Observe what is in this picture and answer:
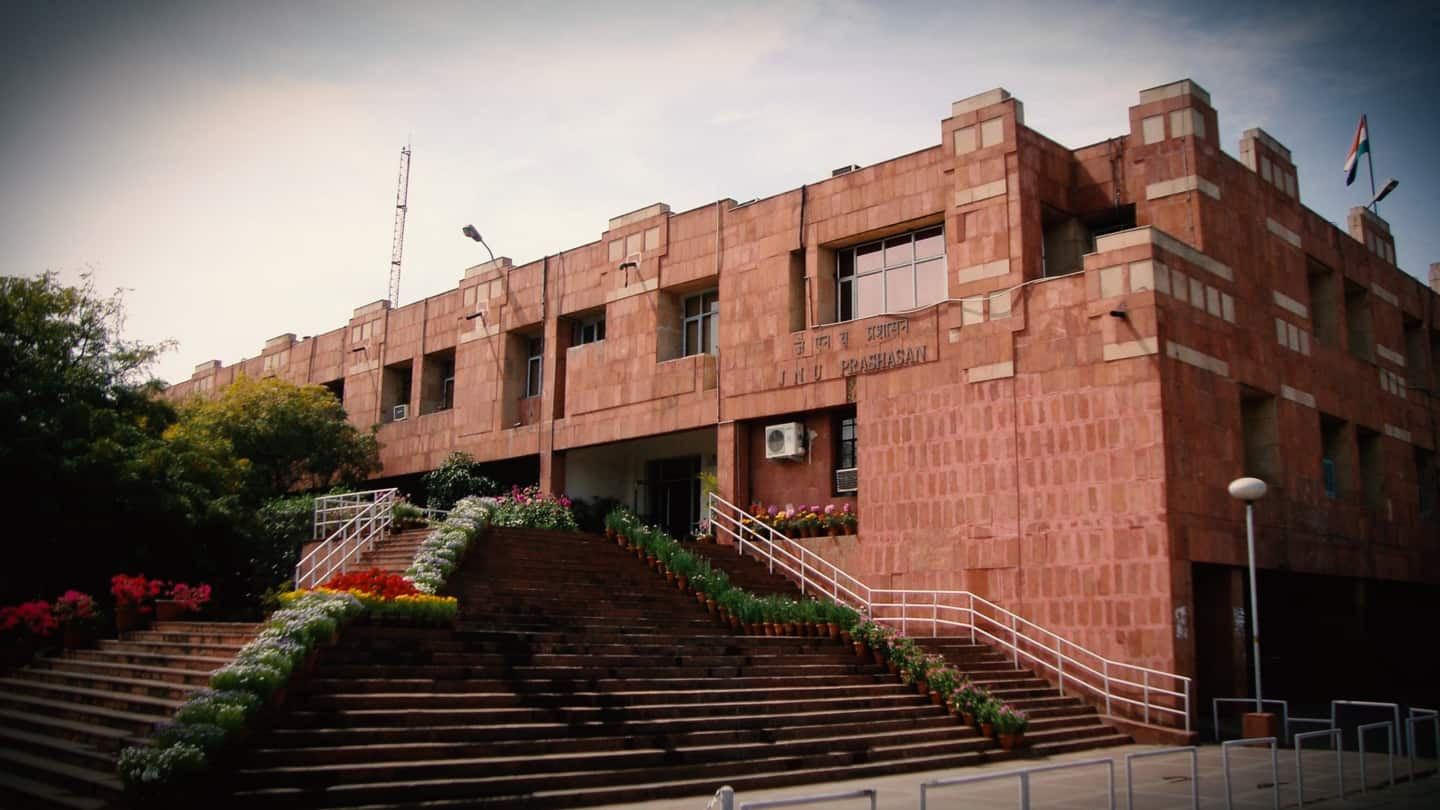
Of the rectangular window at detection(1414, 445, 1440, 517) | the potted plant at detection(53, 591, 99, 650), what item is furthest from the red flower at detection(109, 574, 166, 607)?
the rectangular window at detection(1414, 445, 1440, 517)

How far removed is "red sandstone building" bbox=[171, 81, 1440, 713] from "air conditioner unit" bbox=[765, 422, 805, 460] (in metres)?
0.09

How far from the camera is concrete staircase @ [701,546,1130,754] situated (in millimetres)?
16234

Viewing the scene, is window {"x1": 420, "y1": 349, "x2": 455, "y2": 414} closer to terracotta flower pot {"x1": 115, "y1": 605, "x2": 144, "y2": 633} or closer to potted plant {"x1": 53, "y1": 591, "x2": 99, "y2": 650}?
terracotta flower pot {"x1": 115, "y1": 605, "x2": 144, "y2": 633}

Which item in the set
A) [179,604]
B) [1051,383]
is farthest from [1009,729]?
[179,604]

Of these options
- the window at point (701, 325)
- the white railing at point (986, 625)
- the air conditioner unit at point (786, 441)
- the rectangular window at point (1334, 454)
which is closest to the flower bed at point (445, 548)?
the white railing at point (986, 625)

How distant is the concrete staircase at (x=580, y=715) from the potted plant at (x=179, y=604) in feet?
13.9

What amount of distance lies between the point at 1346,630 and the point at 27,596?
26.2 metres

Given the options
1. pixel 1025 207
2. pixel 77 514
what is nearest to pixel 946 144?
pixel 1025 207

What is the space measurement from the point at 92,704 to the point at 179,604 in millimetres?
4698

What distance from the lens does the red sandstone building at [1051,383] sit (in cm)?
1912

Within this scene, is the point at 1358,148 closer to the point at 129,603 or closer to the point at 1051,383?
the point at 1051,383

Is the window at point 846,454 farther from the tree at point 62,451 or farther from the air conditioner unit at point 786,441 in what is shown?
the tree at point 62,451

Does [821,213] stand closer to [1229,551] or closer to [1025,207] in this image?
[1025,207]

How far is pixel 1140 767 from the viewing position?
47.1 feet
